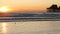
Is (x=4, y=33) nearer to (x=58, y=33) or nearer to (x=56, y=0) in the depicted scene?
(x=58, y=33)

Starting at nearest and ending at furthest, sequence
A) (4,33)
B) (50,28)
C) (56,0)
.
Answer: (4,33), (50,28), (56,0)

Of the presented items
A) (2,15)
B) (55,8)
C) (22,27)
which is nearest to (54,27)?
(22,27)

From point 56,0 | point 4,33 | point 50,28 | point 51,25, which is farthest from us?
point 56,0

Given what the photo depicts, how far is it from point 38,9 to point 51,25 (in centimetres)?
55

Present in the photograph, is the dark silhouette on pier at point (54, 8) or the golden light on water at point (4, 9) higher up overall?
the golden light on water at point (4, 9)

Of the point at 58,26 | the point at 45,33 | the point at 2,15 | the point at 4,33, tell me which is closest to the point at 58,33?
the point at 45,33

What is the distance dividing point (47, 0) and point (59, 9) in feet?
0.88

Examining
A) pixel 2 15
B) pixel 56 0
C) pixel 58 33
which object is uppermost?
pixel 56 0

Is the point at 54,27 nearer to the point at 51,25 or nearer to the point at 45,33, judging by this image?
the point at 51,25

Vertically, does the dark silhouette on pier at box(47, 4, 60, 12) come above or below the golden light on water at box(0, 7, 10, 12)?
below

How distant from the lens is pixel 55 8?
2375 mm

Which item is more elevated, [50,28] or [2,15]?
[2,15]

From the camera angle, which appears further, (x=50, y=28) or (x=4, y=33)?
(x=50, y=28)

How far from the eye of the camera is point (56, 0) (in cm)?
235
